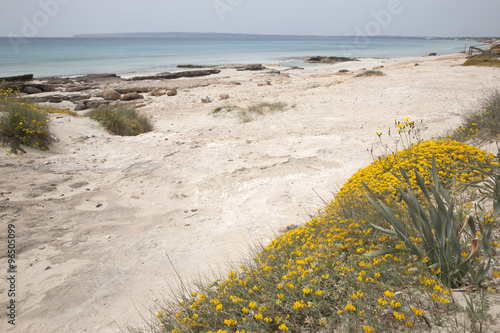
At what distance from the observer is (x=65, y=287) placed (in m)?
3.42

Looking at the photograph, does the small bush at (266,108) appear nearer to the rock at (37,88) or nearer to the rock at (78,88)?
the rock at (78,88)

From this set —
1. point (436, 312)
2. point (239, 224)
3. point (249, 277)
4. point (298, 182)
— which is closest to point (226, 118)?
point (298, 182)

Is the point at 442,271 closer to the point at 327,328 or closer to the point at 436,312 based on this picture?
the point at 436,312

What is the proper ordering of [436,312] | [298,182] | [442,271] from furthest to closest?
[298,182] → [442,271] → [436,312]

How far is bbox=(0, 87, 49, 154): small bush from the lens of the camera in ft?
22.6

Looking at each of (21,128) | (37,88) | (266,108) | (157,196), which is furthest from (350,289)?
(37,88)

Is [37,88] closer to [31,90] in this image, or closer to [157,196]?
[31,90]

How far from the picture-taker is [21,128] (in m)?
6.97

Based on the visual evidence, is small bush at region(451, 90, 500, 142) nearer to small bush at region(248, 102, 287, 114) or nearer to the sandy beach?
the sandy beach

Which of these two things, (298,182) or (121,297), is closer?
(121,297)

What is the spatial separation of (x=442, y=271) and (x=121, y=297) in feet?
9.85

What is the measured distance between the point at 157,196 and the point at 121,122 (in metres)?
5.27

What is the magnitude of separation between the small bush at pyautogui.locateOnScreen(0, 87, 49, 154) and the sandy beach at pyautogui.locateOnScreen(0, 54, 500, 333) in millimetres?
250

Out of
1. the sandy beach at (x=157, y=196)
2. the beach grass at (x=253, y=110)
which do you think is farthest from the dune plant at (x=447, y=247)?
the beach grass at (x=253, y=110)
